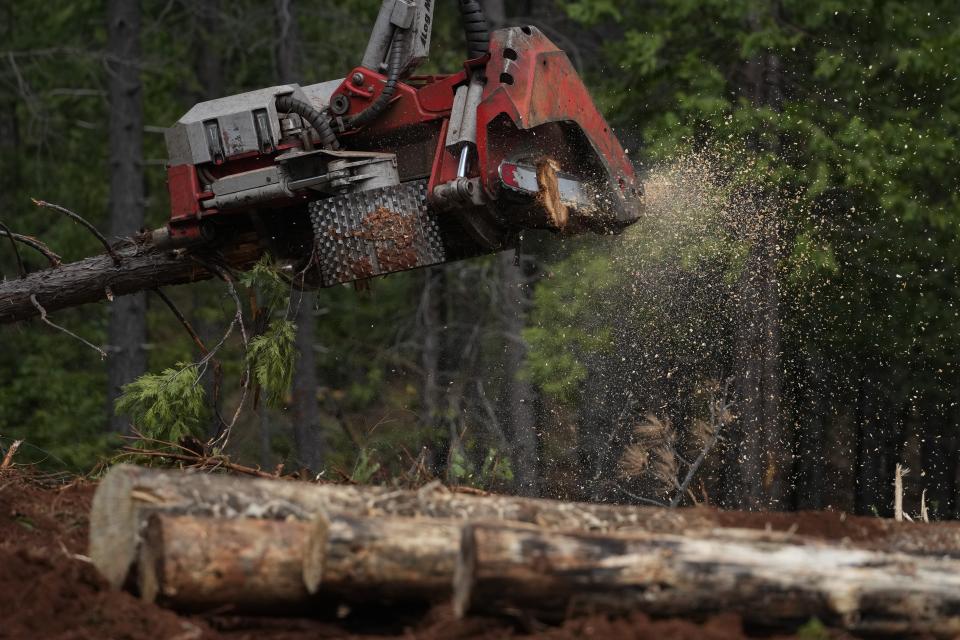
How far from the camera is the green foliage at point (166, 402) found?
26.3ft

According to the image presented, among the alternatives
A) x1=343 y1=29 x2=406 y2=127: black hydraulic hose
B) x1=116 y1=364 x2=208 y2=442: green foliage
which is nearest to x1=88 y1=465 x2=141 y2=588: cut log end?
x1=343 y1=29 x2=406 y2=127: black hydraulic hose

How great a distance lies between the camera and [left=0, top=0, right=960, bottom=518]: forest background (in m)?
11.3

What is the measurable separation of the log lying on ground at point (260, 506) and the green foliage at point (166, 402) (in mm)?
3213

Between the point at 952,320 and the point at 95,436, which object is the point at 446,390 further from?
the point at 952,320

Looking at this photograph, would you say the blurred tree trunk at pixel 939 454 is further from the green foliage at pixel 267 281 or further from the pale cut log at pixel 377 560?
the pale cut log at pixel 377 560

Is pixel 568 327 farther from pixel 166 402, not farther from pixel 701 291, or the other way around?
pixel 166 402

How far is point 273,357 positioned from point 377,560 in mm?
3684

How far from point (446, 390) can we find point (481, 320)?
123cm

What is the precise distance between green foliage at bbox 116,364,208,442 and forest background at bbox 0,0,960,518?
0.31 m

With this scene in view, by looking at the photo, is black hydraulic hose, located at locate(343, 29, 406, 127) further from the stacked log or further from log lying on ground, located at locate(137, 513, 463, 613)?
log lying on ground, located at locate(137, 513, 463, 613)

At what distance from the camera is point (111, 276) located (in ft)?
26.6

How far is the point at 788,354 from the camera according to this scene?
1300 centimetres

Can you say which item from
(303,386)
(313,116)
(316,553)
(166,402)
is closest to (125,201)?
(303,386)

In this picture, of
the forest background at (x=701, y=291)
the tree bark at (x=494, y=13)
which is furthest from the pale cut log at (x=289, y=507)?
the tree bark at (x=494, y=13)
